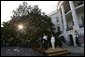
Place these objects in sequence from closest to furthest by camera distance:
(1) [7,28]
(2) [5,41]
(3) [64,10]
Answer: (3) [64,10] → (1) [7,28] → (2) [5,41]

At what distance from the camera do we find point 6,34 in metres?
28.8

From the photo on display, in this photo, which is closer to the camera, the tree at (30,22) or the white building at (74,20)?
the white building at (74,20)

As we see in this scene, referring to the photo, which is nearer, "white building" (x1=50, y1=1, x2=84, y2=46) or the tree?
"white building" (x1=50, y1=1, x2=84, y2=46)

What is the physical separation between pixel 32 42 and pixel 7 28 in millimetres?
6798

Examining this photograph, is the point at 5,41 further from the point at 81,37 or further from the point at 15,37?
the point at 81,37

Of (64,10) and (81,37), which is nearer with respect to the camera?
(81,37)

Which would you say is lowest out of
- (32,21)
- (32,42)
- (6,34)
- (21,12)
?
(32,42)

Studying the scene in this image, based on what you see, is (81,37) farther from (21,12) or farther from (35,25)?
(21,12)

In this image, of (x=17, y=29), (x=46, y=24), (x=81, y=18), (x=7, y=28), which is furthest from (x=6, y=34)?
(x=81, y=18)

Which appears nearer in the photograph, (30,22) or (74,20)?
(74,20)

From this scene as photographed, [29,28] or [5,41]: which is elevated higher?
[29,28]

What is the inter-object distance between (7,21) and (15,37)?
13.4ft

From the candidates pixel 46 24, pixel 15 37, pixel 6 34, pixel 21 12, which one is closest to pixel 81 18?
pixel 46 24

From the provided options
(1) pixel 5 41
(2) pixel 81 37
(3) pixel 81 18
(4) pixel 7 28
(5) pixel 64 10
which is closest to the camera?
(2) pixel 81 37
